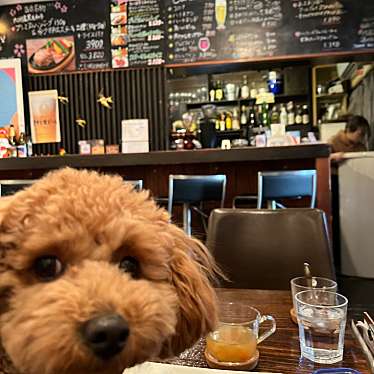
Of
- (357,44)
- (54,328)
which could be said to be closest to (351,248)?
(357,44)

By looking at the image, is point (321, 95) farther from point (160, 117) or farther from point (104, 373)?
point (104, 373)

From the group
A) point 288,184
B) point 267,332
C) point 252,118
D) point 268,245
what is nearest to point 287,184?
point 288,184

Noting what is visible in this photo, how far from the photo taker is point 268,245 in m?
1.68

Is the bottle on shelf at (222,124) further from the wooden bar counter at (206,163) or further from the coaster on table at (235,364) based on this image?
the coaster on table at (235,364)

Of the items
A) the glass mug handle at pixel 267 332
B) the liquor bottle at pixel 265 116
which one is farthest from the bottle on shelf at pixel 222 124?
the glass mug handle at pixel 267 332

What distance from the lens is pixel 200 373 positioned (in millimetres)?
818

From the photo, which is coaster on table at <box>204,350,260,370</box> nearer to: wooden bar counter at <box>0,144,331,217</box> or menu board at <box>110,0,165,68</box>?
wooden bar counter at <box>0,144,331,217</box>

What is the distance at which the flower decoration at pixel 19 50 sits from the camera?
5.86 metres

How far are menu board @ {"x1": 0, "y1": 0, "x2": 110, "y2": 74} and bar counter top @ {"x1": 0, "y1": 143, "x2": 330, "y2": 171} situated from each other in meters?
2.18

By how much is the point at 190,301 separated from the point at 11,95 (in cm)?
581

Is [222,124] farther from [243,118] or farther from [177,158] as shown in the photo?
[177,158]

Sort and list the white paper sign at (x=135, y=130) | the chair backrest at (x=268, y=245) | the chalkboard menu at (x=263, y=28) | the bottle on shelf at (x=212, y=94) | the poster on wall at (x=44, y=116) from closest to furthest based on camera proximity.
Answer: the chair backrest at (x=268, y=245) → the chalkboard menu at (x=263, y=28) → the white paper sign at (x=135, y=130) → the poster on wall at (x=44, y=116) → the bottle on shelf at (x=212, y=94)

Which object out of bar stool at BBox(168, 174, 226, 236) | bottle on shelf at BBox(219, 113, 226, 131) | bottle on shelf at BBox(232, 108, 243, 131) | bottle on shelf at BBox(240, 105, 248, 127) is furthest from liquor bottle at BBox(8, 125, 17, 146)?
bottle on shelf at BBox(240, 105, 248, 127)

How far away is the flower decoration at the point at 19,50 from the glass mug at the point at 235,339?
226 inches
